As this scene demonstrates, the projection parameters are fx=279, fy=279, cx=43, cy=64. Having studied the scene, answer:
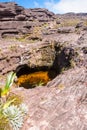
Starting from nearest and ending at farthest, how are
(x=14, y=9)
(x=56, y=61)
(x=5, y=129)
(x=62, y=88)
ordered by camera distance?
(x=5, y=129), (x=62, y=88), (x=56, y=61), (x=14, y=9)

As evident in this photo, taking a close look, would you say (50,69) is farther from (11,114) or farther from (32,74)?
(11,114)

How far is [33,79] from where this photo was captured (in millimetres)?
34375

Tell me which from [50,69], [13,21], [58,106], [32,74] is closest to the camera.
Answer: [58,106]

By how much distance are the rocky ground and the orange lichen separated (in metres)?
1.03

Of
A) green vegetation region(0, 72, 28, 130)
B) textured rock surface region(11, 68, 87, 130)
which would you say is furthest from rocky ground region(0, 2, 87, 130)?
green vegetation region(0, 72, 28, 130)

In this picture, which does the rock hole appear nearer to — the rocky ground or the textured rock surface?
the rocky ground

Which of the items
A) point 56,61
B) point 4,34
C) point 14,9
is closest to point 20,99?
point 56,61

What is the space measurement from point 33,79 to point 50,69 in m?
5.17

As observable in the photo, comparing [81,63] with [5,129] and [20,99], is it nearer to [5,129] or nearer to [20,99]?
[20,99]

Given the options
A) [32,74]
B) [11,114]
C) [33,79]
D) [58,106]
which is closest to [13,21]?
[32,74]

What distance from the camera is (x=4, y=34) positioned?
52.8 m

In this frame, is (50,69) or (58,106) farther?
(50,69)

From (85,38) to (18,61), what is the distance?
Answer: 8.89 metres

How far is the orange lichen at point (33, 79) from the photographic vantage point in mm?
31908
